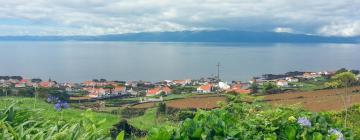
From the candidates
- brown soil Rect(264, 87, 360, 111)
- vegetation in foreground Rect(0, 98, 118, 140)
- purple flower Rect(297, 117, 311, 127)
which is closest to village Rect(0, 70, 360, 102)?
brown soil Rect(264, 87, 360, 111)

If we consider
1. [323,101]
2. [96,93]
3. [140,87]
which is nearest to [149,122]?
[323,101]

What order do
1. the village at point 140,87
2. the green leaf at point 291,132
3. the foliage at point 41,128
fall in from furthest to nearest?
the village at point 140,87 → the green leaf at point 291,132 → the foliage at point 41,128

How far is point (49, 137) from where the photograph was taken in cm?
294

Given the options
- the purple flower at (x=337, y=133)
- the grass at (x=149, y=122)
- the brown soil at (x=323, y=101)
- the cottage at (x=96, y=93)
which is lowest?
the cottage at (x=96, y=93)

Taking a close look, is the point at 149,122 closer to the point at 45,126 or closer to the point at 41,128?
the point at 45,126

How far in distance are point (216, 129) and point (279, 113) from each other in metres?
0.70

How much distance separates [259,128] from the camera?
3457 millimetres

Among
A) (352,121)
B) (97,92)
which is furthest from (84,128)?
(97,92)

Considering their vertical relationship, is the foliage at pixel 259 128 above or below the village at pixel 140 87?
above

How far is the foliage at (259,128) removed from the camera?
3.03 metres

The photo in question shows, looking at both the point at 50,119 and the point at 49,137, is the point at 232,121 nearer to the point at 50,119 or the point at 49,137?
the point at 49,137

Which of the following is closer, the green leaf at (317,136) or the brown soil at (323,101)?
the green leaf at (317,136)

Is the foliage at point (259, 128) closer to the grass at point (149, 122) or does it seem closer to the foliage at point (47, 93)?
the grass at point (149, 122)

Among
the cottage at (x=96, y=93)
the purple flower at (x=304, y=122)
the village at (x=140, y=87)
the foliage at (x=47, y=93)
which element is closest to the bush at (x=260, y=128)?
the purple flower at (x=304, y=122)
